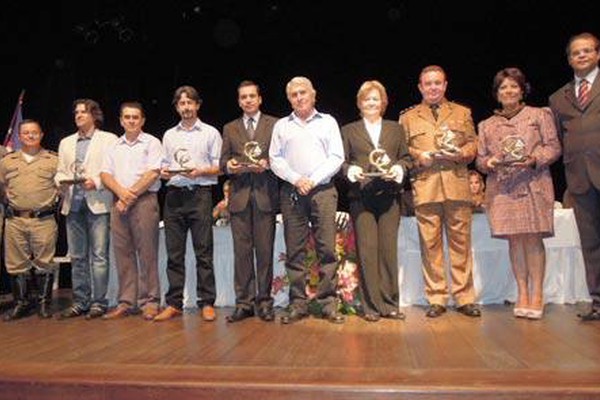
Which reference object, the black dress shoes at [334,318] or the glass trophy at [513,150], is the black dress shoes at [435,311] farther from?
the glass trophy at [513,150]

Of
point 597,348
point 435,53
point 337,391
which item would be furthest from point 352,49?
point 337,391

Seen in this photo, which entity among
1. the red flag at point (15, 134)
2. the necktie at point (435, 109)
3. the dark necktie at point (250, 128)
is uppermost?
the red flag at point (15, 134)

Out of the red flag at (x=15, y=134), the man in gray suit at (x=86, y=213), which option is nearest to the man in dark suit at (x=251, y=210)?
the man in gray suit at (x=86, y=213)

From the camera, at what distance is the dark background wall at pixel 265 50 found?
712 centimetres

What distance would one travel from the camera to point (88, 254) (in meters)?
4.35

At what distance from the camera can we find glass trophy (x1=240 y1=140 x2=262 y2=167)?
3784 millimetres

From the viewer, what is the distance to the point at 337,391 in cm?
220

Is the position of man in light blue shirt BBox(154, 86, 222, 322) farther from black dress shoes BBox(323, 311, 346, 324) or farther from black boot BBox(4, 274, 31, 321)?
black boot BBox(4, 274, 31, 321)

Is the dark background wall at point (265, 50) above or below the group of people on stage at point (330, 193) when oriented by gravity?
above

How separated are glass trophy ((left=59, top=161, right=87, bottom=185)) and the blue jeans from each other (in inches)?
8.0

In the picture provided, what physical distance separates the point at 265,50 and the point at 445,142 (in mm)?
4979

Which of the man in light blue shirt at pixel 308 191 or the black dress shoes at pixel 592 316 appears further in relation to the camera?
the man in light blue shirt at pixel 308 191

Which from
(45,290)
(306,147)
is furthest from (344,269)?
(45,290)

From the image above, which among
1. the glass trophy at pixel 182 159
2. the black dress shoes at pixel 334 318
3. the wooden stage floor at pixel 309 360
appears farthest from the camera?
the glass trophy at pixel 182 159
